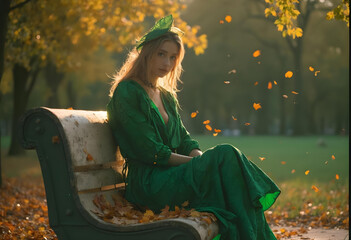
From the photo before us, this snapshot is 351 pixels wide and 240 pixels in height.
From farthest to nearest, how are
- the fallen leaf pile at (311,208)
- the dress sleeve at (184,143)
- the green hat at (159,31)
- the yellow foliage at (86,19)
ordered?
the yellow foliage at (86,19), the fallen leaf pile at (311,208), the dress sleeve at (184,143), the green hat at (159,31)

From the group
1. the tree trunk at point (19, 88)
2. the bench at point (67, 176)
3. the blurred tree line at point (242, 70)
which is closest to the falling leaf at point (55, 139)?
the bench at point (67, 176)

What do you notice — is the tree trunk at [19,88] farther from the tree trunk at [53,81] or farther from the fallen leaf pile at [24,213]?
the fallen leaf pile at [24,213]

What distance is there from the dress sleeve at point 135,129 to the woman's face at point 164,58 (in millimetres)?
376

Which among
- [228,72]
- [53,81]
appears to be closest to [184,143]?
[228,72]

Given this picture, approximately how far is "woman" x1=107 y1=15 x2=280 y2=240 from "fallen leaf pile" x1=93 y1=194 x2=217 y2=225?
0.09 metres

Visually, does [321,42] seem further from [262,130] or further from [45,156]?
[45,156]

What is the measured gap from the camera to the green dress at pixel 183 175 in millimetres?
3705

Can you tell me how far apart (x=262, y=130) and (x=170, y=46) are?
131 ft

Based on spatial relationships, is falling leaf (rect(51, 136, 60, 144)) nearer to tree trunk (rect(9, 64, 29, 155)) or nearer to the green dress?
the green dress

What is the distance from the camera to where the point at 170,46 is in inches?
173

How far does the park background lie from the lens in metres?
10.5

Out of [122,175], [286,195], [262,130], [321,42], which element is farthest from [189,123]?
[122,175]

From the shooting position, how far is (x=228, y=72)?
9000mm

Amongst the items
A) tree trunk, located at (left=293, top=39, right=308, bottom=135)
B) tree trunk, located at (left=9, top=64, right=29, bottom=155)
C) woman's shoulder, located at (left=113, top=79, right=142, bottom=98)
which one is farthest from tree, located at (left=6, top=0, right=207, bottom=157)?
tree trunk, located at (left=293, top=39, right=308, bottom=135)
